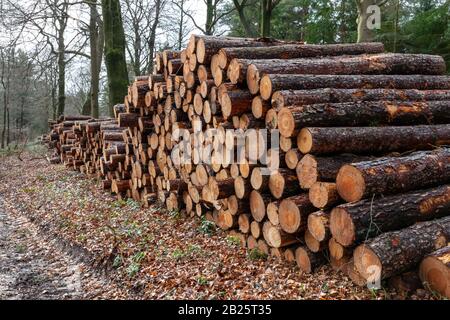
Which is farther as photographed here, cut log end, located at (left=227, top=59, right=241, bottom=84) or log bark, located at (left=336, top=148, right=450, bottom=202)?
cut log end, located at (left=227, top=59, right=241, bottom=84)

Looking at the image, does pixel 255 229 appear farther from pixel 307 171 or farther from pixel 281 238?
pixel 307 171

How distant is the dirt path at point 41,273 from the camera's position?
548 cm

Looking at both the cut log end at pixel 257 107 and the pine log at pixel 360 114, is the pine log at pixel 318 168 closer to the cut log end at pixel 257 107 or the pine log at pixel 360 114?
the pine log at pixel 360 114

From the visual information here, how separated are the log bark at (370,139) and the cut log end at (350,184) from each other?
0.51 m

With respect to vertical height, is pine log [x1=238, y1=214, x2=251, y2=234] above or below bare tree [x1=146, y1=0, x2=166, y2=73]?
below

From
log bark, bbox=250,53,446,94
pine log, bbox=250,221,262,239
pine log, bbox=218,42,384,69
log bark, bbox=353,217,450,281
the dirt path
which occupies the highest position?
pine log, bbox=218,42,384,69

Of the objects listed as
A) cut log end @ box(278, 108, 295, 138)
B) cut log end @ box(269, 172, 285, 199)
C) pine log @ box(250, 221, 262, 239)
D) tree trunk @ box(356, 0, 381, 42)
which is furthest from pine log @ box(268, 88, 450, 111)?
tree trunk @ box(356, 0, 381, 42)

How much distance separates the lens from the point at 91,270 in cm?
616

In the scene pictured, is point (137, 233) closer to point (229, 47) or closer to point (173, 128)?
point (173, 128)

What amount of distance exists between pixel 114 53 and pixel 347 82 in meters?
9.59

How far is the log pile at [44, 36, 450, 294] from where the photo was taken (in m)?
4.24

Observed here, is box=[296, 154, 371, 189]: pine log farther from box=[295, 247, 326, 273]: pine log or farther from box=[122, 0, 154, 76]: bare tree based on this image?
box=[122, 0, 154, 76]: bare tree

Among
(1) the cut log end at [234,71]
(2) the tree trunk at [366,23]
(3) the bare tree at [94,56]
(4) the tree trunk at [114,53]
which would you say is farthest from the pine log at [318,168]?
(3) the bare tree at [94,56]
